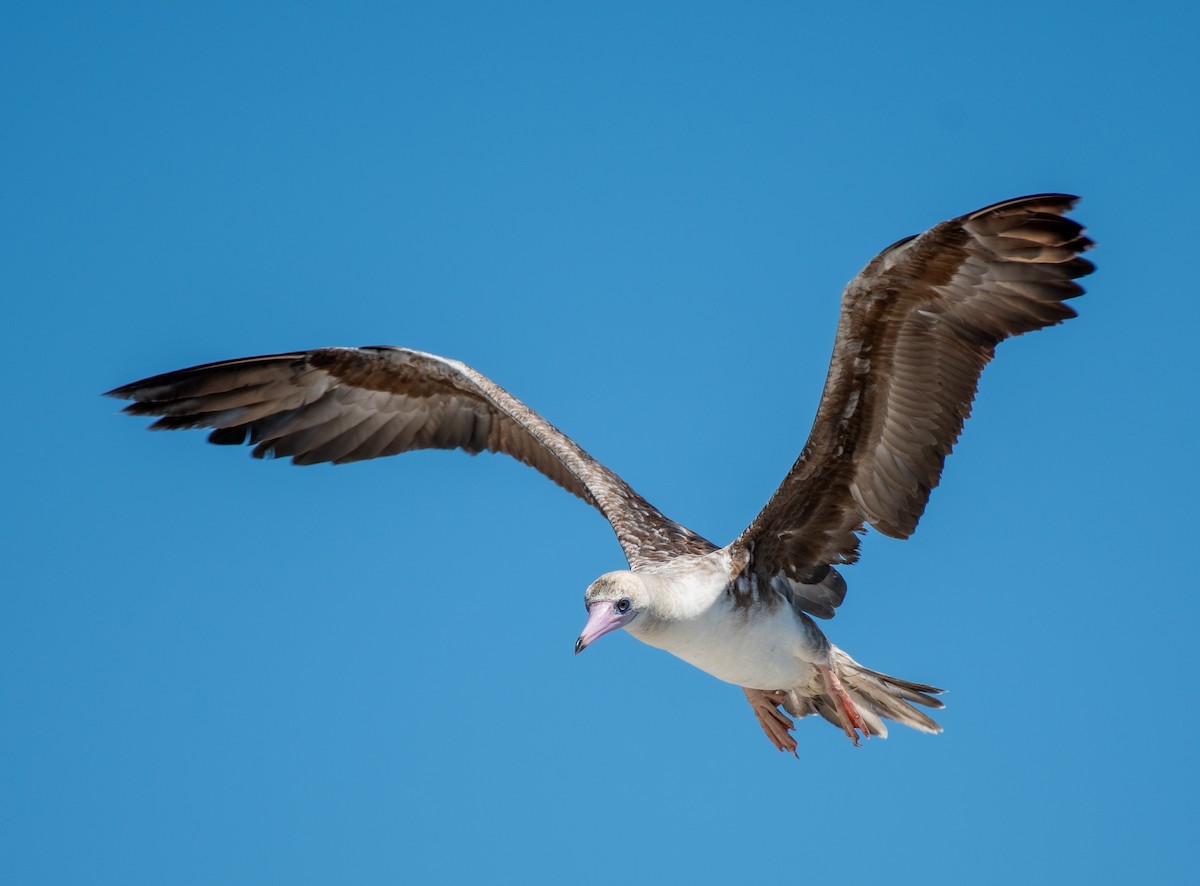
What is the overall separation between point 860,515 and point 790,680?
1335 millimetres

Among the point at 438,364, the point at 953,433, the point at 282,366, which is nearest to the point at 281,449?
the point at 282,366

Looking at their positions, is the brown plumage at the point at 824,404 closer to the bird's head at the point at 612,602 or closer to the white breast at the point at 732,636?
the white breast at the point at 732,636

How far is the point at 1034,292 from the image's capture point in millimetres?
9133

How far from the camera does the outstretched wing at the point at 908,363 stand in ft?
29.7

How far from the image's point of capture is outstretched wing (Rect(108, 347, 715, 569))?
37.8 ft

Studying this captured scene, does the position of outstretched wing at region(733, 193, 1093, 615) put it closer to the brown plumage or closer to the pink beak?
the brown plumage

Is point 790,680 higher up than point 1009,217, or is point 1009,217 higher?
point 1009,217

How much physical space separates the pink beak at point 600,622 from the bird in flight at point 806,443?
0.01m

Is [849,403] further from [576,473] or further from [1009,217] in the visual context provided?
[576,473]

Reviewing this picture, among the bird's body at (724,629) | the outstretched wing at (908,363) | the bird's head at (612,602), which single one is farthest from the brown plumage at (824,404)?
the bird's head at (612,602)

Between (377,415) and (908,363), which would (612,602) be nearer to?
(908,363)

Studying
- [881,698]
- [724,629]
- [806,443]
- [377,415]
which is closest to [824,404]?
[806,443]

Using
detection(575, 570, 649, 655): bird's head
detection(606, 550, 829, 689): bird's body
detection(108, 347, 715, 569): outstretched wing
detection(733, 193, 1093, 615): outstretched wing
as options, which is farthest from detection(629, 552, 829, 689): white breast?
detection(108, 347, 715, 569): outstretched wing

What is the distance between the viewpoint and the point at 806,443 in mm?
10070
